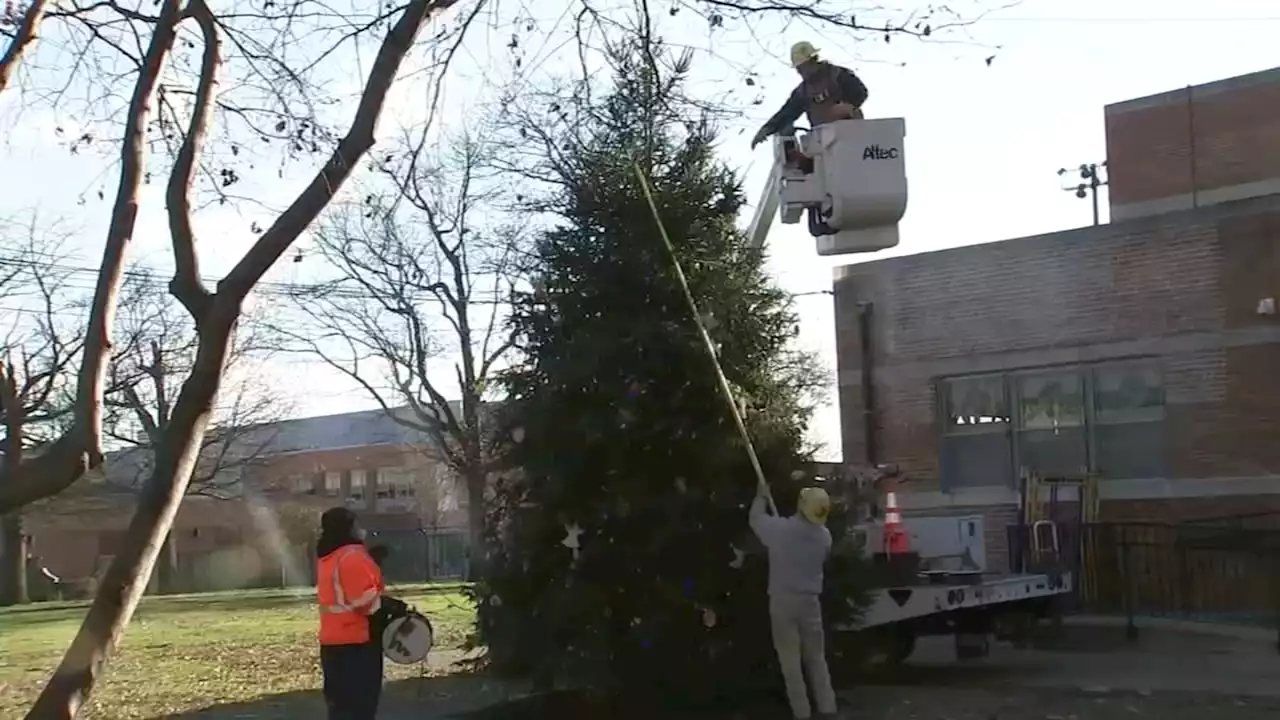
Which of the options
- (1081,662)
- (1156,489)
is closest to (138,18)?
(1081,662)

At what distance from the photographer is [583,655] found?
1048 cm

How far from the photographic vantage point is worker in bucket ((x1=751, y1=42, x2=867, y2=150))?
9.41 meters

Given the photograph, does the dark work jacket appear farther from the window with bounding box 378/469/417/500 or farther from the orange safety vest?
the window with bounding box 378/469/417/500

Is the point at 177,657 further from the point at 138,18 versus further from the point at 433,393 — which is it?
the point at 433,393

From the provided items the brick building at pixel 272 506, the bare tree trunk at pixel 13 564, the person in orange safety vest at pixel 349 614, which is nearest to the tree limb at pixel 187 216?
the person in orange safety vest at pixel 349 614

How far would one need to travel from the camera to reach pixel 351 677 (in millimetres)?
9188

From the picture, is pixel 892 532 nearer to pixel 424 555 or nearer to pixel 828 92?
pixel 828 92

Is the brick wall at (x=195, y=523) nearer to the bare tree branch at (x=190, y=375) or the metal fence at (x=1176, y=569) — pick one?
the metal fence at (x=1176, y=569)

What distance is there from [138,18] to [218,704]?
20.0 feet

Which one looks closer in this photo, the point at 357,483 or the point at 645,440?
the point at 645,440

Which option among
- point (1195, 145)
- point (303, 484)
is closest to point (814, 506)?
point (1195, 145)

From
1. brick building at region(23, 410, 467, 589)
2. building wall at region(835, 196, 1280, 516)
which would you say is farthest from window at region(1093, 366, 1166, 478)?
brick building at region(23, 410, 467, 589)

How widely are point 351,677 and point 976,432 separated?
12.9 m

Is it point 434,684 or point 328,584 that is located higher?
point 328,584
